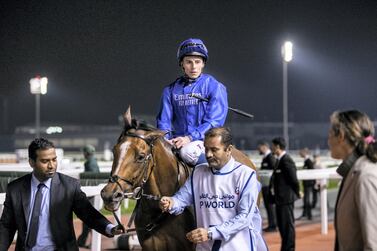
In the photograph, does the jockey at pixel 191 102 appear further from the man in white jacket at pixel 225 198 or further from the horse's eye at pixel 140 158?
the man in white jacket at pixel 225 198

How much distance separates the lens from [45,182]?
3.76 meters

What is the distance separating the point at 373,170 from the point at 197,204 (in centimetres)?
134

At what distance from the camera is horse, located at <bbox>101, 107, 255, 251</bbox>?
3.82 m

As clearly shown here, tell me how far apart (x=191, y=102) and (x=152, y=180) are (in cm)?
82

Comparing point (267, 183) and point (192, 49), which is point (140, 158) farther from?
point (267, 183)

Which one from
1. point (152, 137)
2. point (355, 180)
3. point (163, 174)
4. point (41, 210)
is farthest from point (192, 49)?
point (355, 180)

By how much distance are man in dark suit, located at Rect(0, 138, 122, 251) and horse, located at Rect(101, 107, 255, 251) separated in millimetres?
360

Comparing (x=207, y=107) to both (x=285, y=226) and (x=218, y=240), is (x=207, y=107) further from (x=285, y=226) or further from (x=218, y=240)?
(x=285, y=226)

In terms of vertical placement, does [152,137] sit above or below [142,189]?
above

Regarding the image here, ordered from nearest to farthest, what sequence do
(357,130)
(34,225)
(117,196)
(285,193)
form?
(357,130)
(117,196)
(34,225)
(285,193)

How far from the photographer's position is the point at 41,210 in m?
3.72

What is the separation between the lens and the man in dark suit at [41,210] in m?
3.69

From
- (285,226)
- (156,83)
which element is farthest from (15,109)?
(285,226)

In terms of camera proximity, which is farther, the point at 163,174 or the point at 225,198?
the point at 163,174
